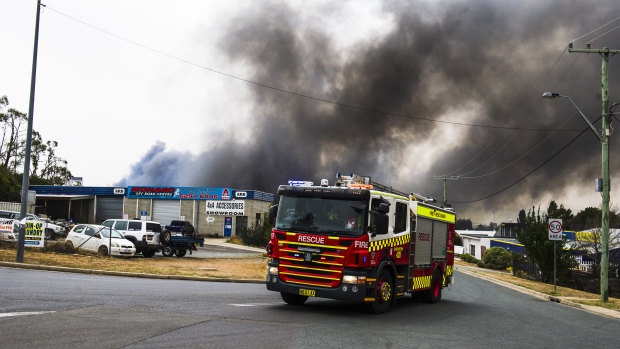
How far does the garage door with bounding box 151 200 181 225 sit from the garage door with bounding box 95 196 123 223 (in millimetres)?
4567

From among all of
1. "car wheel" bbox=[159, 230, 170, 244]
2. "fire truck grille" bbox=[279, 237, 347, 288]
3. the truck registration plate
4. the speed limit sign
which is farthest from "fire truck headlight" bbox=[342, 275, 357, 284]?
"car wheel" bbox=[159, 230, 170, 244]

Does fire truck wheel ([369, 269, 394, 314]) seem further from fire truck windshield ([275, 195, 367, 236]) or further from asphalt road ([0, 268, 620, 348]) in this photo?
fire truck windshield ([275, 195, 367, 236])

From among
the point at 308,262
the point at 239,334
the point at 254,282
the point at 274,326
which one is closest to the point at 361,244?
the point at 308,262

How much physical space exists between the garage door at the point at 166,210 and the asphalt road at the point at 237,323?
51.8 metres

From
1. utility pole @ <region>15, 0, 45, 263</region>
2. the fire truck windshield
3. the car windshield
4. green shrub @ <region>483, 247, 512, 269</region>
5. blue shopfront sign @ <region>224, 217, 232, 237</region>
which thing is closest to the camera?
the fire truck windshield

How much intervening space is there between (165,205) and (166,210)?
0.61m

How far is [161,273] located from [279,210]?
9778 millimetres

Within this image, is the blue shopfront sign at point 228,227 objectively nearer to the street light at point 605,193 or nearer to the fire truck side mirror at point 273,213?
the street light at point 605,193

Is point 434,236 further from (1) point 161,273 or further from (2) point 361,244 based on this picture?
(1) point 161,273

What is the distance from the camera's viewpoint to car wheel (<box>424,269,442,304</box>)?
1577 centimetres

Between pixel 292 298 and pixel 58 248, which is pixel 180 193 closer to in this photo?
pixel 58 248

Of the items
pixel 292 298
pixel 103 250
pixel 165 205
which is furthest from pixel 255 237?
pixel 292 298

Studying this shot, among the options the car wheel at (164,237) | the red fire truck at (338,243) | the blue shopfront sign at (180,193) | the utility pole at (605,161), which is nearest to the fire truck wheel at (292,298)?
the red fire truck at (338,243)

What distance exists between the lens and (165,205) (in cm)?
6712
